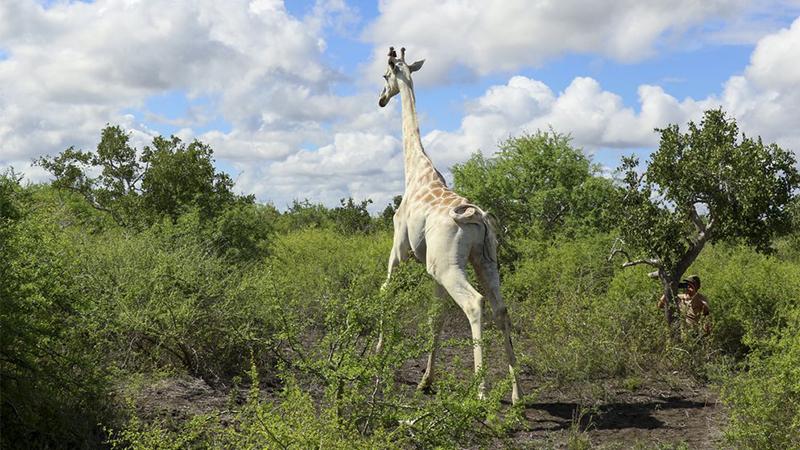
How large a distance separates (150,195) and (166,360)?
5.57 meters

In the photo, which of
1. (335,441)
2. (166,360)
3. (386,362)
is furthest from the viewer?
(166,360)

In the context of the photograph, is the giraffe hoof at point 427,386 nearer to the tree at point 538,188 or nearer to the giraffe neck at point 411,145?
the giraffe neck at point 411,145

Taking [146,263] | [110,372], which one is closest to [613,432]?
[110,372]

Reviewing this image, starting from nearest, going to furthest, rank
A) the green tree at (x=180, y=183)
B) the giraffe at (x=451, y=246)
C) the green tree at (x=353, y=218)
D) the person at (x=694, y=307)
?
the giraffe at (x=451, y=246) → the person at (x=694, y=307) → the green tree at (x=180, y=183) → the green tree at (x=353, y=218)

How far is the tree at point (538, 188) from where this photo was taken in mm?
14891

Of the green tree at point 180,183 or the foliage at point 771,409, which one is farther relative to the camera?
the green tree at point 180,183

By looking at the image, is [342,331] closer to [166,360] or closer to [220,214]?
[166,360]

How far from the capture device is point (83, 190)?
13508 millimetres

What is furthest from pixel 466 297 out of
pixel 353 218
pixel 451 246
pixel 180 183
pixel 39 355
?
pixel 353 218

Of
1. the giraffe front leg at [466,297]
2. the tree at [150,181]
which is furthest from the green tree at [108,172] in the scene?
the giraffe front leg at [466,297]

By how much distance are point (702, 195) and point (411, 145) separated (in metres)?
3.57

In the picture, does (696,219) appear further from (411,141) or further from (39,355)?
(39,355)

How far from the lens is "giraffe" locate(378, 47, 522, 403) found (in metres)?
7.35

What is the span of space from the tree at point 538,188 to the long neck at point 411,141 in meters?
5.14
